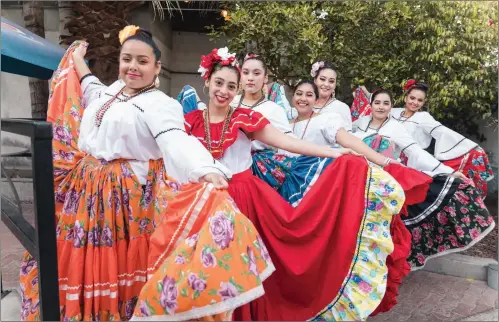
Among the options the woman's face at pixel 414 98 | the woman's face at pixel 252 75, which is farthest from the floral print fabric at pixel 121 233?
the woman's face at pixel 414 98

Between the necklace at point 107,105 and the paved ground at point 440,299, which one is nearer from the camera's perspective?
the necklace at point 107,105

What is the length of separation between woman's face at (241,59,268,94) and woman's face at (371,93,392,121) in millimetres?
1774

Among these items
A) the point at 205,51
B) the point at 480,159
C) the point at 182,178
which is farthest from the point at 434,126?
the point at 205,51

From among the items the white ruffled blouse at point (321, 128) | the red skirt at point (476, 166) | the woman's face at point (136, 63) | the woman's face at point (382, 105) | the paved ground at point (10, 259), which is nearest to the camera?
the woman's face at point (136, 63)

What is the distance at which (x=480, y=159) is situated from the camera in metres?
4.89

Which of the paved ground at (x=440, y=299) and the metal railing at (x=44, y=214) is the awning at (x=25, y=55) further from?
the paved ground at (x=440, y=299)

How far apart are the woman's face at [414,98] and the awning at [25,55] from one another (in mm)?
3857

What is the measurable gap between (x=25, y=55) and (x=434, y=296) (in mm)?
3942

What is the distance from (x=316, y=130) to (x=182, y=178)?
2.02 m

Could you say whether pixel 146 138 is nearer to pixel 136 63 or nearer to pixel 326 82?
pixel 136 63

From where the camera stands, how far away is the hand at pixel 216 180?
190cm

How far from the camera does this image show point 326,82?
4.52m

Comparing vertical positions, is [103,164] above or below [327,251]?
above

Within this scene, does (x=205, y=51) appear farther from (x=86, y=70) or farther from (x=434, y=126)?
(x=86, y=70)
